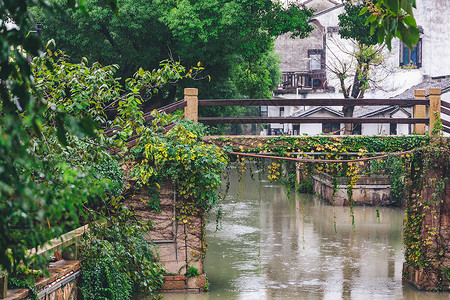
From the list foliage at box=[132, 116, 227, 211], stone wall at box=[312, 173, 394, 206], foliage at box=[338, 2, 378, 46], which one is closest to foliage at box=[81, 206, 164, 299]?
foliage at box=[132, 116, 227, 211]

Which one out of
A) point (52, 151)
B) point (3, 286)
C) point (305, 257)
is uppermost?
point (52, 151)

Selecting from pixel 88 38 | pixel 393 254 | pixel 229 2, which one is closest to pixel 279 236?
pixel 393 254

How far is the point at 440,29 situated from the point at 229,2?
78.3ft

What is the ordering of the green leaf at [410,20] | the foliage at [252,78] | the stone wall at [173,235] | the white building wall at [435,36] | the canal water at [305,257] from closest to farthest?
the green leaf at [410,20] → the stone wall at [173,235] → the canal water at [305,257] → the foliage at [252,78] → the white building wall at [435,36]

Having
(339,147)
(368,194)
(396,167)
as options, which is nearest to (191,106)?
(339,147)

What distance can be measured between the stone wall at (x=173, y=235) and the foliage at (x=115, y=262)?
1444 mm

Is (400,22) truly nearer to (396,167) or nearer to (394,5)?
(394,5)

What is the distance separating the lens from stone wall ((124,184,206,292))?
12742mm

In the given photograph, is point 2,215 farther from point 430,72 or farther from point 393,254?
point 430,72

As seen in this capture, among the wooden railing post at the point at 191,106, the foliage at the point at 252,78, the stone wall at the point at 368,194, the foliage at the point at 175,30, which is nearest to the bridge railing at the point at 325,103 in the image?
the wooden railing post at the point at 191,106

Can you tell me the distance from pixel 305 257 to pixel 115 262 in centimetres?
1121

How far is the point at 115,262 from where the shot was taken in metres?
6.82

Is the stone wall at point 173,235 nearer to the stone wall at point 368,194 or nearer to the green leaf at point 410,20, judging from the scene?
the green leaf at point 410,20

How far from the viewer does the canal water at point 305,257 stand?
44.3 ft
